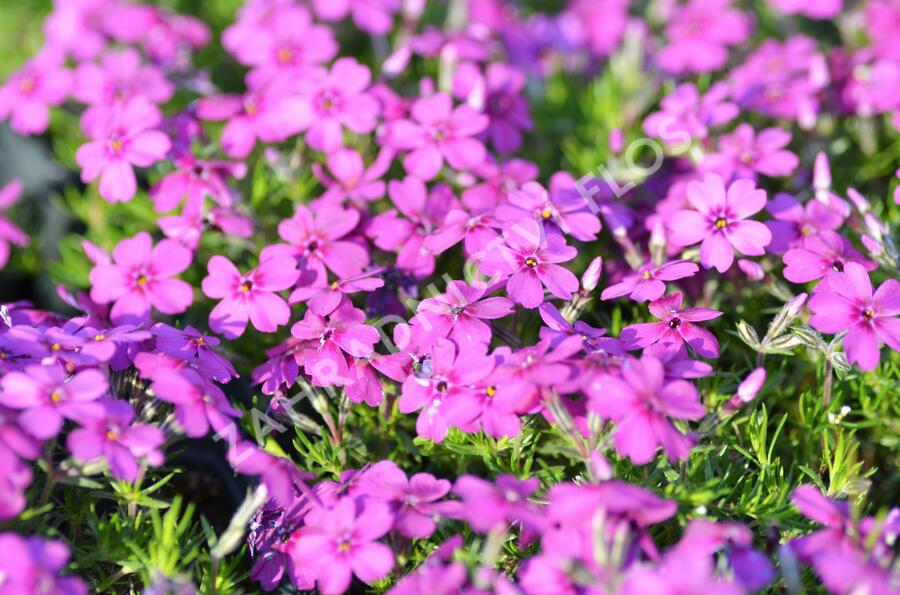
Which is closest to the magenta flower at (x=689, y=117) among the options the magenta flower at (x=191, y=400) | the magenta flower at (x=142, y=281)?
the magenta flower at (x=142, y=281)

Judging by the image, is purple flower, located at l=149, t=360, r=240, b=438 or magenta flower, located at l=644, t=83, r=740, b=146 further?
magenta flower, located at l=644, t=83, r=740, b=146

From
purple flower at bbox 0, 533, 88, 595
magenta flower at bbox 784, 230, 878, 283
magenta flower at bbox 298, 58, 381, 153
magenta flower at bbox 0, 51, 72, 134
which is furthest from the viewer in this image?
magenta flower at bbox 0, 51, 72, 134

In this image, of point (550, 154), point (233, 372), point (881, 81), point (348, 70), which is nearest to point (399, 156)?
point (348, 70)

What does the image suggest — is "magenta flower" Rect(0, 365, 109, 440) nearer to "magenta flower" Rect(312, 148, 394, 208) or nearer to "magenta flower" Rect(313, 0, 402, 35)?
"magenta flower" Rect(312, 148, 394, 208)

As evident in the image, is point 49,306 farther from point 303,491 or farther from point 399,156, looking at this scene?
point 303,491

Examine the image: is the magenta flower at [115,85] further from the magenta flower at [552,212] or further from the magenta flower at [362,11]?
the magenta flower at [552,212]

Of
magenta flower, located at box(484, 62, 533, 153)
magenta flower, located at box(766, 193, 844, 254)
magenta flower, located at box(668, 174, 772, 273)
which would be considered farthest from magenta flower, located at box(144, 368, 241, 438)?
magenta flower, located at box(766, 193, 844, 254)

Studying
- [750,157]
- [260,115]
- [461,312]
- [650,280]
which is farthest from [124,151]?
[750,157]
